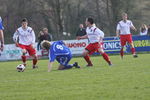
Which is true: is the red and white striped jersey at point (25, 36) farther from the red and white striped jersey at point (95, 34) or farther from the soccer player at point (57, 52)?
the soccer player at point (57, 52)

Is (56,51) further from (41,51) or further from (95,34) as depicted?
(41,51)

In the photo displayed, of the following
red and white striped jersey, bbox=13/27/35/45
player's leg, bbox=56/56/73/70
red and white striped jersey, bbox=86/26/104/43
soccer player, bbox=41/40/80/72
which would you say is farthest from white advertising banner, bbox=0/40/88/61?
player's leg, bbox=56/56/73/70

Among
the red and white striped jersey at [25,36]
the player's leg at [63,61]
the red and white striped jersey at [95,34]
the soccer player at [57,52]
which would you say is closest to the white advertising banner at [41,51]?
the red and white striped jersey at [25,36]

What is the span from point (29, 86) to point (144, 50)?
71.5 feet

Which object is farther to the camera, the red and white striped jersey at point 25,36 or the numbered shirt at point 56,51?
the red and white striped jersey at point 25,36

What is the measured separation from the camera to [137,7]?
179 feet

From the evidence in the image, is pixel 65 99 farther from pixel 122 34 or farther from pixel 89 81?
pixel 122 34

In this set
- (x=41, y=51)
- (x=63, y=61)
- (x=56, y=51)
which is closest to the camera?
(x=56, y=51)

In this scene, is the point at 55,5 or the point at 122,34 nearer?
the point at 122,34

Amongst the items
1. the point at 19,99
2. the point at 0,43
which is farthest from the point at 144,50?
the point at 19,99

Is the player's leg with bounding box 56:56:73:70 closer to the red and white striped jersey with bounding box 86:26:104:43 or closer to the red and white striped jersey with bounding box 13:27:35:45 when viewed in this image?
the red and white striped jersey with bounding box 86:26:104:43

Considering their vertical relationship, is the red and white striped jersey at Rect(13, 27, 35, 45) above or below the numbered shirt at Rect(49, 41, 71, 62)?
above

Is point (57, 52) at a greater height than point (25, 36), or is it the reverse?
→ point (25, 36)

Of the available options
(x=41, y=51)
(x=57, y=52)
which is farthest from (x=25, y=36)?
(x=41, y=51)
